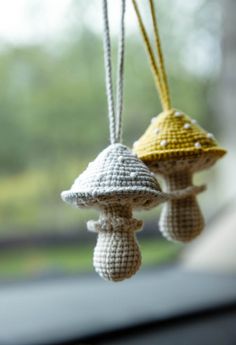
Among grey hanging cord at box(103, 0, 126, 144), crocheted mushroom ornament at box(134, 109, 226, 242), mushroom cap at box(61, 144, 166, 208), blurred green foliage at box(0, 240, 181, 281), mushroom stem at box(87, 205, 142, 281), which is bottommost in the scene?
mushroom stem at box(87, 205, 142, 281)

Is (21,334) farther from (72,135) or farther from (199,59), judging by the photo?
(199,59)

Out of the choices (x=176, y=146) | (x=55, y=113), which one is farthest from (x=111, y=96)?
(x=55, y=113)

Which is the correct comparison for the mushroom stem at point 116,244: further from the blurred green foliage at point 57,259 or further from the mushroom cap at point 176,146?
the blurred green foliage at point 57,259

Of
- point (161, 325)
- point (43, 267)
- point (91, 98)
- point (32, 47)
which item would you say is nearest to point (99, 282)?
point (43, 267)

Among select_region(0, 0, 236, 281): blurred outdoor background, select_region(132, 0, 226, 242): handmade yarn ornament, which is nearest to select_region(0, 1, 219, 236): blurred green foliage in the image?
select_region(0, 0, 236, 281): blurred outdoor background

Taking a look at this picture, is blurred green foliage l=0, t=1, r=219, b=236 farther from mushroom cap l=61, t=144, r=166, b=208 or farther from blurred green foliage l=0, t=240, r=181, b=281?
mushroom cap l=61, t=144, r=166, b=208

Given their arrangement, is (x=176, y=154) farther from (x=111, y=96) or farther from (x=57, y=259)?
(x=57, y=259)

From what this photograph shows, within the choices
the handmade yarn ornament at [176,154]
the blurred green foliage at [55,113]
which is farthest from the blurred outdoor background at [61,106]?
the handmade yarn ornament at [176,154]
